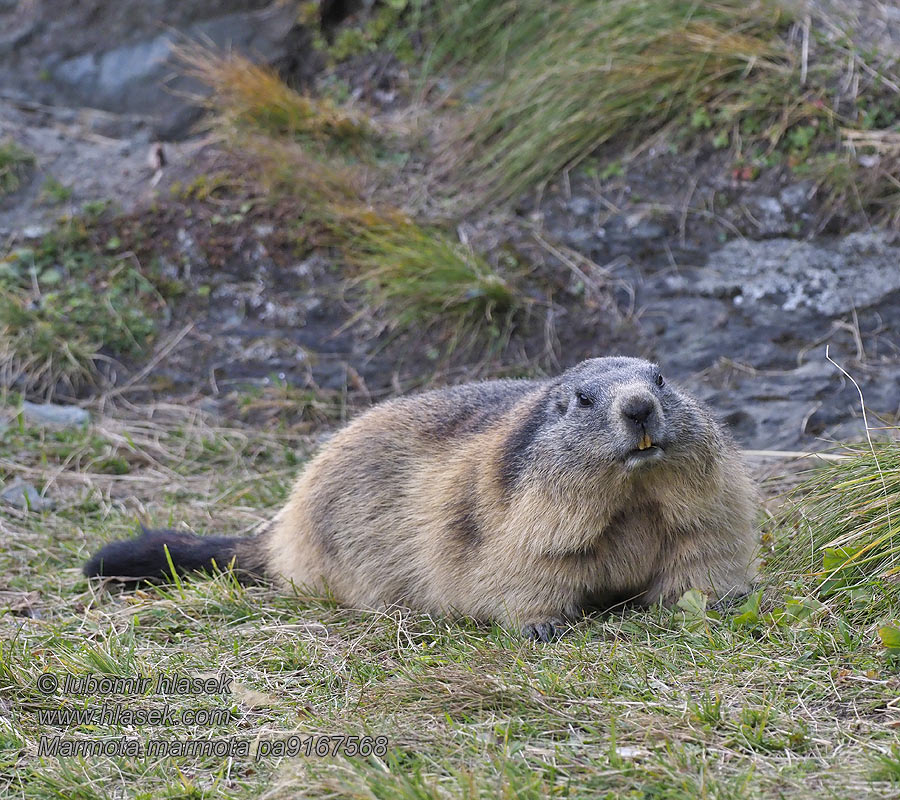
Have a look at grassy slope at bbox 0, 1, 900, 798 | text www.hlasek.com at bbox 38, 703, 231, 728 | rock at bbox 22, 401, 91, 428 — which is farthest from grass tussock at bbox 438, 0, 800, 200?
text www.hlasek.com at bbox 38, 703, 231, 728

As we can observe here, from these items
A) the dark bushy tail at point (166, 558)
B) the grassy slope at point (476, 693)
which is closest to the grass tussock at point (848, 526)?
the grassy slope at point (476, 693)

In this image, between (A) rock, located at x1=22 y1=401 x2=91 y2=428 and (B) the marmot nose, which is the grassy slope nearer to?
(B) the marmot nose

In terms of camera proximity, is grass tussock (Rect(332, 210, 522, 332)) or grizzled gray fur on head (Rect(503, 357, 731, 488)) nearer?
grizzled gray fur on head (Rect(503, 357, 731, 488))

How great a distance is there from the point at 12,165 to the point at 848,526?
8737 millimetres

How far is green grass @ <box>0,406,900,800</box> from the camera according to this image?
11.7 ft

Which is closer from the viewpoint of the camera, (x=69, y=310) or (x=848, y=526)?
(x=848, y=526)

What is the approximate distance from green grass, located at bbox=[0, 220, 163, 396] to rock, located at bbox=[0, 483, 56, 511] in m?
1.57

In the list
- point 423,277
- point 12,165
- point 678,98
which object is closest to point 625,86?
point 678,98

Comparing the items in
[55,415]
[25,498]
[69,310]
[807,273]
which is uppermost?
[807,273]

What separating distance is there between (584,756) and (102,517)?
4.60 m

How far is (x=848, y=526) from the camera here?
5.14 metres

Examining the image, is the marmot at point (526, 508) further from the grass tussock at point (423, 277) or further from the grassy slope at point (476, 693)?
the grass tussock at point (423, 277)

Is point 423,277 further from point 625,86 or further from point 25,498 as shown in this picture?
point 25,498

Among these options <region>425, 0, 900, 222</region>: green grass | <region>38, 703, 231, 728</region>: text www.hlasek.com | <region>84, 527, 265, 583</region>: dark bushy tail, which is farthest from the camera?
<region>425, 0, 900, 222</region>: green grass
